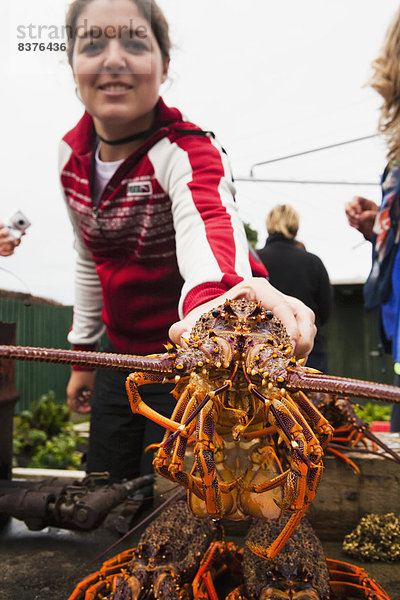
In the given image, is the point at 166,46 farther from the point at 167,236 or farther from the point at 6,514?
the point at 6,514

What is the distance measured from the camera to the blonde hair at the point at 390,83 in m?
2.05

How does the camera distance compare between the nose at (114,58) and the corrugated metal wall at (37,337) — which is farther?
the corrugated metal wall at (37,337)

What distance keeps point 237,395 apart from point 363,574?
0.73m

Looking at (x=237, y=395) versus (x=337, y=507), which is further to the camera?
(x=337, y=507)

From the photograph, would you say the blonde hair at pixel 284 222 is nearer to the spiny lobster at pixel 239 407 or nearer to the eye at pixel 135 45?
the eye at pixel 135 45

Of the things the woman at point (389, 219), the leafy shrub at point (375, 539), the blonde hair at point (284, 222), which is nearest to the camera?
the leafy shrub at point (375, 539)

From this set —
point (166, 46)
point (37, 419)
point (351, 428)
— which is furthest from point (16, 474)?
point (37, 419)

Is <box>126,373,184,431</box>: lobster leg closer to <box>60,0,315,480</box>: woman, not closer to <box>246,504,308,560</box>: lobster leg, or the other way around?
<box>246,504,308,560</box>: lobster leg

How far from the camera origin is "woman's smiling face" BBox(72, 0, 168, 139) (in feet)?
5.93

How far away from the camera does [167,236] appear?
1.96 metres

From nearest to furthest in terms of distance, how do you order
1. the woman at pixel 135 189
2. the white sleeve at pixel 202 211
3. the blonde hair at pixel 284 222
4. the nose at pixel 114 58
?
the white sleeve at pixel 202 211, the woman at pixel 135 189, the nose at pixel 114 58, the blonde hair at pixel 284 222

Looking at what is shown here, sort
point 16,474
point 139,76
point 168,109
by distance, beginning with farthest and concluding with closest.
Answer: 1. point 16,474
2. point 168,109
3. point 139,76

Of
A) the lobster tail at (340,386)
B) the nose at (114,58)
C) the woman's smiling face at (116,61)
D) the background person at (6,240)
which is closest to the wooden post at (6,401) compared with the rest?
the background person at (6,240)

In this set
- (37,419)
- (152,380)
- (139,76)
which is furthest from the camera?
(37,419)
